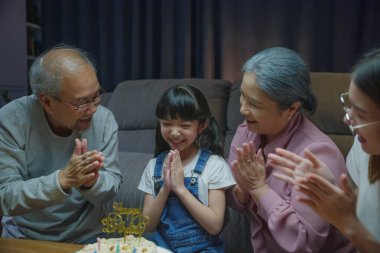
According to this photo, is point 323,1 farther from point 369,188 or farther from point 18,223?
point 18,223

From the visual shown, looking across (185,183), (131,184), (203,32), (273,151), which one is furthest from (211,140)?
(203,32)

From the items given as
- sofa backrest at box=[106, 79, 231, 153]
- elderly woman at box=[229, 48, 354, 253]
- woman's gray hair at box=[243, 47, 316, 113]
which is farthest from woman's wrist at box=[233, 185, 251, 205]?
sofa backrest at box=[106, 79, 231, 153]

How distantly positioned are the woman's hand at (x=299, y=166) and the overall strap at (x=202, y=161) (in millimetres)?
513

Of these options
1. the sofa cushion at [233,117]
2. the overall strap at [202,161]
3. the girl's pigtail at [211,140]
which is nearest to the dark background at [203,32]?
the sofa cushion at [233,117]

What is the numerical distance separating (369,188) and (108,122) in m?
1.01

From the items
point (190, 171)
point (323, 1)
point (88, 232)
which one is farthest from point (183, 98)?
point (323, 1)

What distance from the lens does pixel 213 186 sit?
1537mm

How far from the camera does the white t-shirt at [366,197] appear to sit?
45.2 inches

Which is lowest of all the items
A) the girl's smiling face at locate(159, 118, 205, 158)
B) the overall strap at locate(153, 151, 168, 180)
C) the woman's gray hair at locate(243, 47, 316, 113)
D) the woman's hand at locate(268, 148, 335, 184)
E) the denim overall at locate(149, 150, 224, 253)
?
the denim overall at locate(149, 150, 224, 253)

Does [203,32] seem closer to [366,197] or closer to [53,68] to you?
[53,68]

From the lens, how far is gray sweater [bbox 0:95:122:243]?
144 centimetres

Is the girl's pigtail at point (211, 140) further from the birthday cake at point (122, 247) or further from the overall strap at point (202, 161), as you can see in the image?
the birthday cake at point (122, 247)

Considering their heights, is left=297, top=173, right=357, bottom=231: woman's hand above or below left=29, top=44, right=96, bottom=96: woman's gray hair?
below

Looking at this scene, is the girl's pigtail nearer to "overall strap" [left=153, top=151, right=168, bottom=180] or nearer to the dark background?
"overall strap" [left=153, top=151, right=168, bottom=180]
